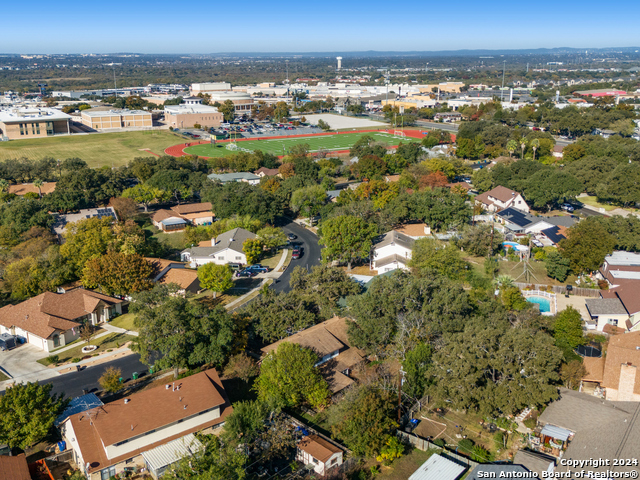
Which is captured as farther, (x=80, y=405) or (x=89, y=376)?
(x=89, y=376)

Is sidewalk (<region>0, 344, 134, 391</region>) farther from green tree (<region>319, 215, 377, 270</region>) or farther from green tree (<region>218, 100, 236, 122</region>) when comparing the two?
green tree (<region>218, 100, 236, 122</region>)

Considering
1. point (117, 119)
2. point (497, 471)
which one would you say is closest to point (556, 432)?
point (497, 471)

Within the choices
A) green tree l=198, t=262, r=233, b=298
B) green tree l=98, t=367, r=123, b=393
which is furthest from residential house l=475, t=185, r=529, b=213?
green tree l=98, t=367, r=123, b=393

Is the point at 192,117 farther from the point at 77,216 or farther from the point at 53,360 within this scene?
the point at 53,360

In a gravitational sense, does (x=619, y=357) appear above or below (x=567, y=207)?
below

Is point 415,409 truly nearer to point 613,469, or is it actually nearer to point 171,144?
point 613,469

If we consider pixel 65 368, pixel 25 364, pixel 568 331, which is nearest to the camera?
pixel 65 368

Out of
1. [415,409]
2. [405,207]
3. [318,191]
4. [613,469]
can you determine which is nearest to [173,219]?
[318,191]
